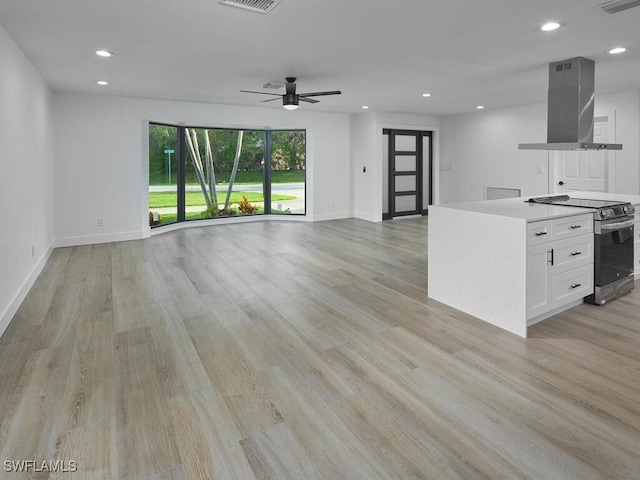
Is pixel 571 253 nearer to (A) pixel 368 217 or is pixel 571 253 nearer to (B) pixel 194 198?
(A) pixel 368 217

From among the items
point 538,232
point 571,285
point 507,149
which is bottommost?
point 571,285

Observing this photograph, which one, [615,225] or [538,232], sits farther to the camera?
[615,225]

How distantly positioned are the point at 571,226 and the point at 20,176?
16.4 ft

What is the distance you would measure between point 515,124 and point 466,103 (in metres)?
1.23

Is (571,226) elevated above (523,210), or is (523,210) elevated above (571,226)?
(523,210)

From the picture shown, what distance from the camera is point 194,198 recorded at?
27.0ft

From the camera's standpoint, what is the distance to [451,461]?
1.69 meters

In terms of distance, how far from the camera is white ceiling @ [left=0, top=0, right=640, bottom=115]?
2.96 meters

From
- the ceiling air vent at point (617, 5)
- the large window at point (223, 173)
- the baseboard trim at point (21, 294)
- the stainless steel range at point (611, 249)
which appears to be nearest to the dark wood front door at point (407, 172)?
the large window at point (223, 173)

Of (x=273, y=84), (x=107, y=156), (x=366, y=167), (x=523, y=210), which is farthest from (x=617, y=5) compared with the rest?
(x=107, y=156)

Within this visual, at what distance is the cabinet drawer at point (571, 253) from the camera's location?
3.18 metres

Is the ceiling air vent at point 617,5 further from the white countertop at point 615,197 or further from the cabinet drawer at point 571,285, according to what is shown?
the cabinet drawer at point 571,285

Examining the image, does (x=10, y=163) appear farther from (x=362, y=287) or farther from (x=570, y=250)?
(x=570, y=250)

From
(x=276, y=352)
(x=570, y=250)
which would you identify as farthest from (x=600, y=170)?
(x=276, y=352)
